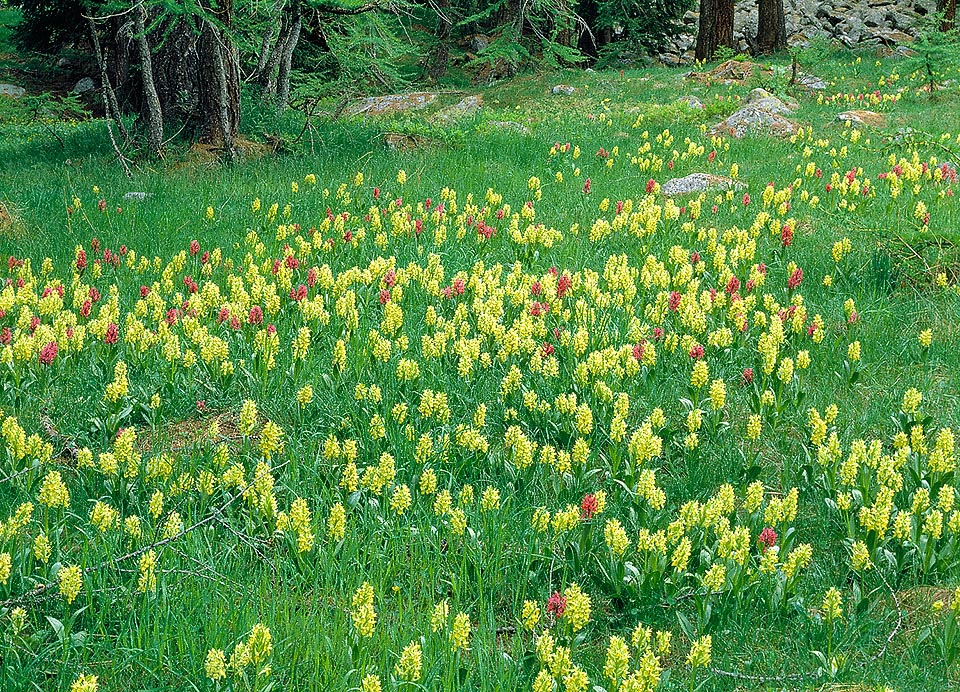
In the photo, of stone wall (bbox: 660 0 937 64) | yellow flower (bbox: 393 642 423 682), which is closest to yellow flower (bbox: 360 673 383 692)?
yellow flower (bbox: 393 642 423 682)

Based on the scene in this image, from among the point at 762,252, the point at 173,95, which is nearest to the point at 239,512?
the point at 762,252

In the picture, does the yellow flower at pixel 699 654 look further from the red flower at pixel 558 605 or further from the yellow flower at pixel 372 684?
the yellow flower at pixel 372 684

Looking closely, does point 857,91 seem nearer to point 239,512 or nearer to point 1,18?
point 239,512

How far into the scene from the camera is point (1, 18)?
35.8 meters

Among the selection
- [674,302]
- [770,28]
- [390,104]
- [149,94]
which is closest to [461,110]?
[390,104]

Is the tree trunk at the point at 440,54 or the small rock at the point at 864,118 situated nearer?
the small rock at the point at 864,118

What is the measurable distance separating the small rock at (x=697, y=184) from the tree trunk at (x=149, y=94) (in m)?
5.97

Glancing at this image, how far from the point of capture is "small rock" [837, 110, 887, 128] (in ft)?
46.2

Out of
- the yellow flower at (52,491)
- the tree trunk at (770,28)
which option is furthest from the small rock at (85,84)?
the yellow flower at (52,491)

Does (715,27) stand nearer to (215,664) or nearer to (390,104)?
(390,104)

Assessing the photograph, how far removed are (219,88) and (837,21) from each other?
2659 centimetres

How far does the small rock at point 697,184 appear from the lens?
32.9ft

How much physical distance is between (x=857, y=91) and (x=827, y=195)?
9.87m

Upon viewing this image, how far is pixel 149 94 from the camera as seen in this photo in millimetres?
11250
